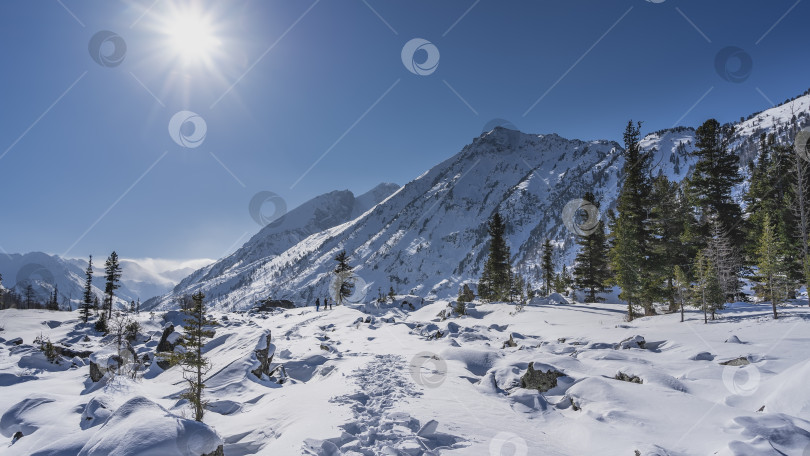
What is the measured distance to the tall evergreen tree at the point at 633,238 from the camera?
2611 cm

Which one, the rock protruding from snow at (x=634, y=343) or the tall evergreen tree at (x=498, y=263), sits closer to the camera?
the rock protruding from snow at (x=634, y=343)

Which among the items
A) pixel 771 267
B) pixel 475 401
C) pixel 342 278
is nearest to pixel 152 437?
pixel 475 401

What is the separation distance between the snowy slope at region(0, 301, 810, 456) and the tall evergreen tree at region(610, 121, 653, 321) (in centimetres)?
368

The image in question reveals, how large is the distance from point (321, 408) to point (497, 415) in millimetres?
5262

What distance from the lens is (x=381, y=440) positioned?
765cm

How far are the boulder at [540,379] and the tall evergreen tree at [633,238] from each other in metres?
17.7

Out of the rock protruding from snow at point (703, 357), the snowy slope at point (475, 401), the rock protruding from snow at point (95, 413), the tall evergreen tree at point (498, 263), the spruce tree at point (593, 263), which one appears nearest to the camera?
the snowy slope at point (475, 401)

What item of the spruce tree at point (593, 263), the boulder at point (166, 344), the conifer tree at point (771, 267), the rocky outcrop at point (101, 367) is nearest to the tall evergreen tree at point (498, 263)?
the spruce tree at point (593, 263)

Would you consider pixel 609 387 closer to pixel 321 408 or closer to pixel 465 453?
pixel 465 453

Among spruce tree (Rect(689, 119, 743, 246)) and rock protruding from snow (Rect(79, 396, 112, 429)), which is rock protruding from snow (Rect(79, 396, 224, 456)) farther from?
spruce tree (Rect(689, 119, 743, 246))

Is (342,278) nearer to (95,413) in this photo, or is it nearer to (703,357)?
(95,413)

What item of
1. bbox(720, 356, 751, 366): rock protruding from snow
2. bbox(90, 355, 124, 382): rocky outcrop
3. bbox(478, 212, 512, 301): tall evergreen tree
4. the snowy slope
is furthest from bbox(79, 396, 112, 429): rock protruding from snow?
bbox(478, 212, 512, 301): tall evergreen tree

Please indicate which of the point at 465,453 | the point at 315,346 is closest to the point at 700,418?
the point at 465,453

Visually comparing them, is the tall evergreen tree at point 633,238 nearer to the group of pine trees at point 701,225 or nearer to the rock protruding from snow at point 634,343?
the group of pine trees at point 701,225
